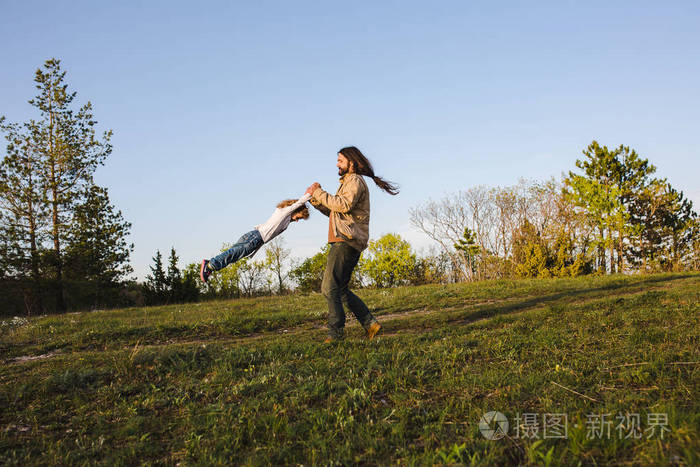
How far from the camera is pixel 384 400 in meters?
3.54

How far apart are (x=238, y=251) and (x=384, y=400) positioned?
4146mm

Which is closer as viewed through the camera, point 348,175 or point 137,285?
point 348,175

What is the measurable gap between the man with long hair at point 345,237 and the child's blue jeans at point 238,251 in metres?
1.40

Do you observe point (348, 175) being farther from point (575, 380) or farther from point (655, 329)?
point (655, 329)

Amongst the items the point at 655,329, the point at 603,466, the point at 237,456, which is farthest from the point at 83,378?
the point at 655,329

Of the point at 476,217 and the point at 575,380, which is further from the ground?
Result: the point at 476,217

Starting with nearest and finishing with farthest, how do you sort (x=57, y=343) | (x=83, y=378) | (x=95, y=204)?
(x=83, y=378)
(x=57, y=343)
(x=95, y=204)

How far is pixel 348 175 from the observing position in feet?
20.9

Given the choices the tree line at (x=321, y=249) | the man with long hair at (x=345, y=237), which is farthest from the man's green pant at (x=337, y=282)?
the tree line at (x=321, y=249)

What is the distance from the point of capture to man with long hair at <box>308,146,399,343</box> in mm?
6121

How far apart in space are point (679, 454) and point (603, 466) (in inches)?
15.3

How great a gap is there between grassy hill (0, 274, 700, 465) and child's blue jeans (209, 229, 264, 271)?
1.71 metres

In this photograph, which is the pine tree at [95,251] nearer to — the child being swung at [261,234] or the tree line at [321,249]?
the tree line at [321,249]

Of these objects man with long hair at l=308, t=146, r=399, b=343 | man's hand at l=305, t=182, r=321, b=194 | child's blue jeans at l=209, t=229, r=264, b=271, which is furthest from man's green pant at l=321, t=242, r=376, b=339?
child's blue jeans at l=209, t=229, r=264, b=271
